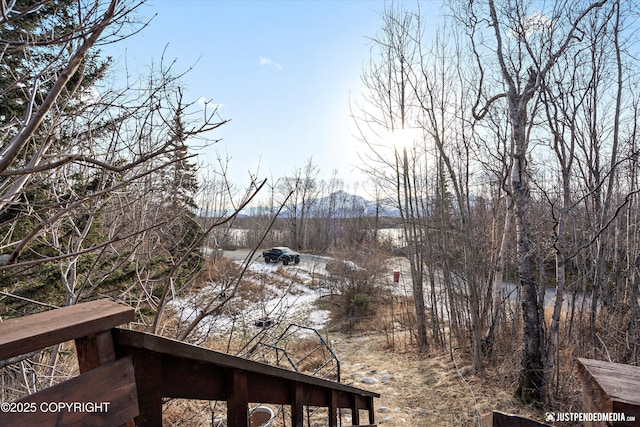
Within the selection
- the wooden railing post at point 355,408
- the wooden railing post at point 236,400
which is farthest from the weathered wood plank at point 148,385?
the wooden railing post at point 355,408

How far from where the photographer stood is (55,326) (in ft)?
2.22

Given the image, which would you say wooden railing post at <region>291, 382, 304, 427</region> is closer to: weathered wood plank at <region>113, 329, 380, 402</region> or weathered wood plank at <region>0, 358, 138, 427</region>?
weathered wood plank at <region>113, 329, 380, 402</region>

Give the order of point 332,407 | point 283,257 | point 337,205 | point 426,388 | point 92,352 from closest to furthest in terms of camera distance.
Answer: point 92,352 < point 332,407 < point 426,388 < point 283,257 < point 337,205

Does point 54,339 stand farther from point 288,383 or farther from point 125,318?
point 288,383

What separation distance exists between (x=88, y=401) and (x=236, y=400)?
50cm

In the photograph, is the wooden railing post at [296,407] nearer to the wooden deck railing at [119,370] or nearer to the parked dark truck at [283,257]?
the wooden deck railing at [119,370]

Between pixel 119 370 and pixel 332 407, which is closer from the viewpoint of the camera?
pixel 119 370

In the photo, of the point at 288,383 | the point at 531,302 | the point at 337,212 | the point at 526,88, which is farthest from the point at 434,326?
the point at 337,212

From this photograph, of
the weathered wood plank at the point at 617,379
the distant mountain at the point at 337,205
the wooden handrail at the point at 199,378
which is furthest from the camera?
the distant mountain at the point at 337,205

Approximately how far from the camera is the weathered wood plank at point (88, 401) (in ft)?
1.96

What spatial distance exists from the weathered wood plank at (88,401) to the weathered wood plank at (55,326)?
0.09 m

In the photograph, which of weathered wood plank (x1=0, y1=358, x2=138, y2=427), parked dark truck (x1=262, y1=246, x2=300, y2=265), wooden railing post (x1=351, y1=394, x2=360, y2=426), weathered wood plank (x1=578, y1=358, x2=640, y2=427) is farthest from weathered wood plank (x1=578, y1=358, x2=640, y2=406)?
parked dark truck (x1=262, y1=246, x2=300, y2=265)

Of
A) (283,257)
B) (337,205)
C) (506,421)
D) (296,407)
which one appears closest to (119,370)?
(296,407)
